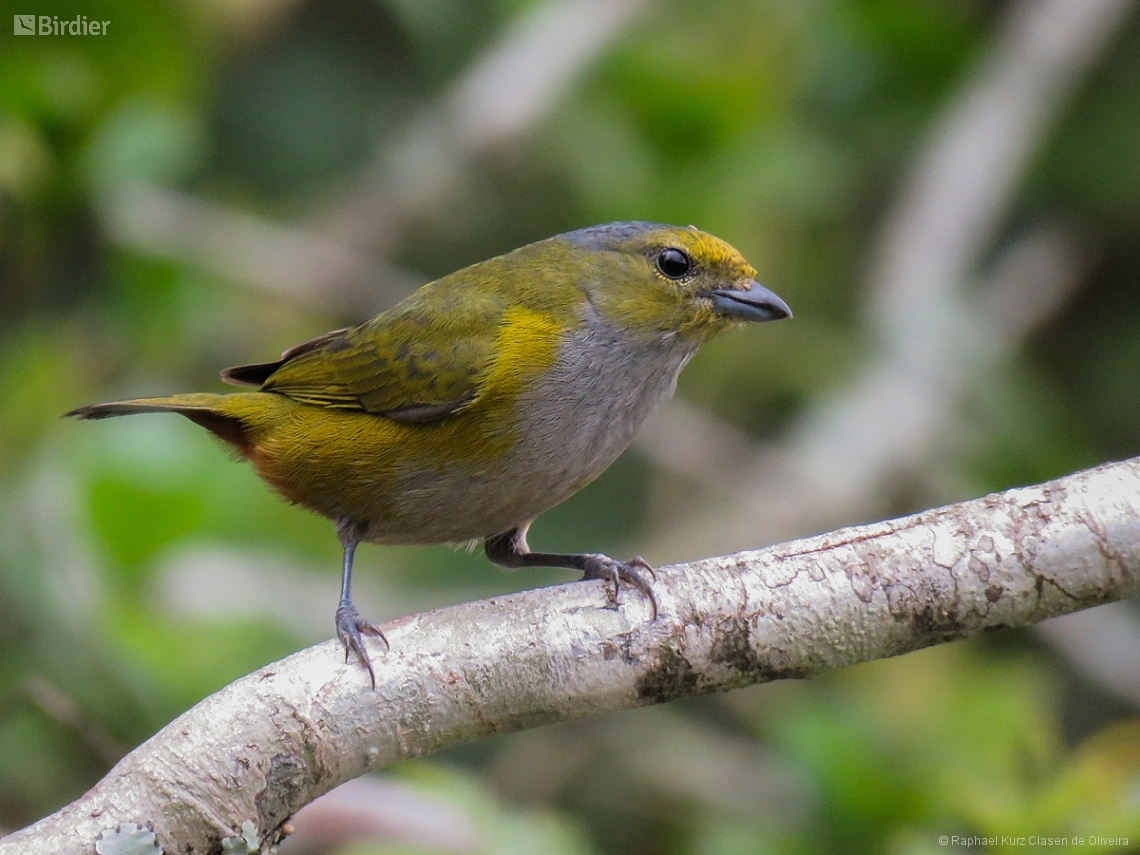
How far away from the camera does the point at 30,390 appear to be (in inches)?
190

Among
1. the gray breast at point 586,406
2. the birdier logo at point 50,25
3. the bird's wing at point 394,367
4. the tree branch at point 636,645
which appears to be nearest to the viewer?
the tree branch at point 636,645

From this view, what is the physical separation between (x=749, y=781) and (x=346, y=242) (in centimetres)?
303

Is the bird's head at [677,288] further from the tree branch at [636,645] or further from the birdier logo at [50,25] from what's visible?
the birdier logo at [50,25]

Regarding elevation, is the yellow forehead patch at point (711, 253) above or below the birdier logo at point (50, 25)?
below

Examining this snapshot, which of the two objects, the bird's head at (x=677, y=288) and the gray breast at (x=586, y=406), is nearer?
the gray breast at (x=586, y=406)

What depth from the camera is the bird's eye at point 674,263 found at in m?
3.93

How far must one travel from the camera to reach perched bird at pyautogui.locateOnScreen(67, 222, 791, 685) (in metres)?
3.65

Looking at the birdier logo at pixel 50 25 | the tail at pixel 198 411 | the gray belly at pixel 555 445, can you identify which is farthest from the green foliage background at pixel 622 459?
the gray belly at pixel 555 445

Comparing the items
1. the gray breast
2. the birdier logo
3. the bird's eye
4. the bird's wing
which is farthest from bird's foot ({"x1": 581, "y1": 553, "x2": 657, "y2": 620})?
the birdier logo

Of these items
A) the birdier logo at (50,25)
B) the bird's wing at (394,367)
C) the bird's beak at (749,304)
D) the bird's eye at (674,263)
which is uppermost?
the birdier logo at (50,25)

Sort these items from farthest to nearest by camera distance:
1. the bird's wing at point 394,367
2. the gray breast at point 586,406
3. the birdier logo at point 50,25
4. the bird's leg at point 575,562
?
1. the birdier logo at point 50,25
2. the bird's wing at point 394,367
3. the gray breast at point 586,406
4. the bird's leg at point 575,562

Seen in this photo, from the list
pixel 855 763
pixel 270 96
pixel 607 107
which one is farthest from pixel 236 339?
pixel 855 763

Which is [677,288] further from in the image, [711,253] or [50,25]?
[50,25]

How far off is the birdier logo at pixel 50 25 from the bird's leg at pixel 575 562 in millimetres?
2036
